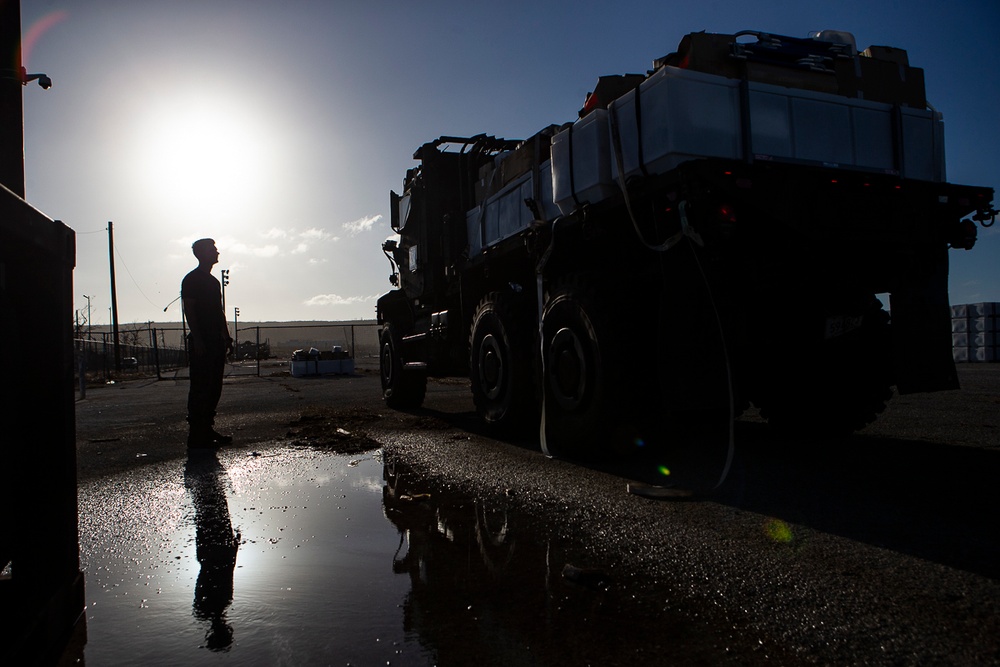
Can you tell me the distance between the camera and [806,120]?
412cm

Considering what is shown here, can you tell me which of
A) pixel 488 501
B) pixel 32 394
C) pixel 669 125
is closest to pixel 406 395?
pixel 488 501

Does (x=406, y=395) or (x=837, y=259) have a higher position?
(x=837, y=259)

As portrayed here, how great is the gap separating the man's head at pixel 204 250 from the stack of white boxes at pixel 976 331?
76.8ft

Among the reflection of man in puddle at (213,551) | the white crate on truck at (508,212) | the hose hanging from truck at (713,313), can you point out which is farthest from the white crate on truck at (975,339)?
the reflection of man in puddle at (213,551)

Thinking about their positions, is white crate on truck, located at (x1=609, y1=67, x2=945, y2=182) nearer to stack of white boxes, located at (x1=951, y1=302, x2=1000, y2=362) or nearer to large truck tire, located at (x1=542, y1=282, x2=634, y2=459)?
large truck tire, located at (x1=542, y1=282, x2=634, y2=459)

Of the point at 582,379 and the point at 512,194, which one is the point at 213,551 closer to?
the point at 582,379

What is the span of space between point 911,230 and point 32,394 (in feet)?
15.0

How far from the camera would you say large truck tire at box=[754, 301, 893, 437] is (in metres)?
4.92

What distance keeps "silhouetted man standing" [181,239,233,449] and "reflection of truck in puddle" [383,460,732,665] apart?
3.68 meters

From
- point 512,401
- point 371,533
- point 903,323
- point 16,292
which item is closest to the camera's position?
point 16,292

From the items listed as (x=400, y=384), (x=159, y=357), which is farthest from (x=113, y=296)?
(x=400, y=384)

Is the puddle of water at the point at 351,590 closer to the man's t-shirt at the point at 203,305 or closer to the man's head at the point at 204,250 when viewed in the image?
the man's t-shirt at the point at 203,305

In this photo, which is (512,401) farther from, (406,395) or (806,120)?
(406,395)

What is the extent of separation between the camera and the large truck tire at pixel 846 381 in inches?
194
